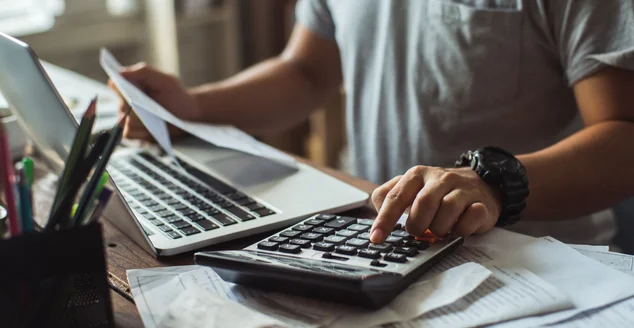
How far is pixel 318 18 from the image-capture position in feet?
4.42

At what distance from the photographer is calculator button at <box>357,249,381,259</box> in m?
0.64

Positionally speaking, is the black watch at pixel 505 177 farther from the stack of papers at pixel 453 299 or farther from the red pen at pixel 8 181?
the red pen at pixel 8 181

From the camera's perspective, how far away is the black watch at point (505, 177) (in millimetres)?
787

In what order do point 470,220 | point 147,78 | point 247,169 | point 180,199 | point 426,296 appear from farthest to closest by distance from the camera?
point 147,78, point 247,169, point 180,199, point 470,220, point 426,296

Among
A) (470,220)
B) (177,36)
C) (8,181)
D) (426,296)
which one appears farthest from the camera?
(177,36)

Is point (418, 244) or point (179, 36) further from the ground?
point (179, 36)

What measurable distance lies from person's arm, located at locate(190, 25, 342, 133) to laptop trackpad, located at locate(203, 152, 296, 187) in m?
0.18

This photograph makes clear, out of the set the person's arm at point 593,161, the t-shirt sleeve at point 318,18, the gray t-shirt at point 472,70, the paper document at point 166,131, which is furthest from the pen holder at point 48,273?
the t-shirt sleeve at point 318,18

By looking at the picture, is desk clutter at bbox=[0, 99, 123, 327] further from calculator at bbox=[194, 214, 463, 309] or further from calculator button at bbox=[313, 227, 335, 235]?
calculator button at bbox=[313, 227, 335, 235]

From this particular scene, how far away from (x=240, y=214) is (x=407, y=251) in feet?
0.72

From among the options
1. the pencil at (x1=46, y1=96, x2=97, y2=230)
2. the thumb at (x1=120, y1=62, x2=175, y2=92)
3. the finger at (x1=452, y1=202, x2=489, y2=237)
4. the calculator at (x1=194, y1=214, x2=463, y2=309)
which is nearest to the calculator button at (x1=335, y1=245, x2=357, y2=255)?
the calculator at (x1=194, y1=214, x2=463, y2=309)

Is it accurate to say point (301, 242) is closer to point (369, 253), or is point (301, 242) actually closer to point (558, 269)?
point (369, 253)

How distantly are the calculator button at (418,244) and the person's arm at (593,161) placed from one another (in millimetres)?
226

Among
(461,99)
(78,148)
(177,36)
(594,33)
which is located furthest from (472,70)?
(177,36)
